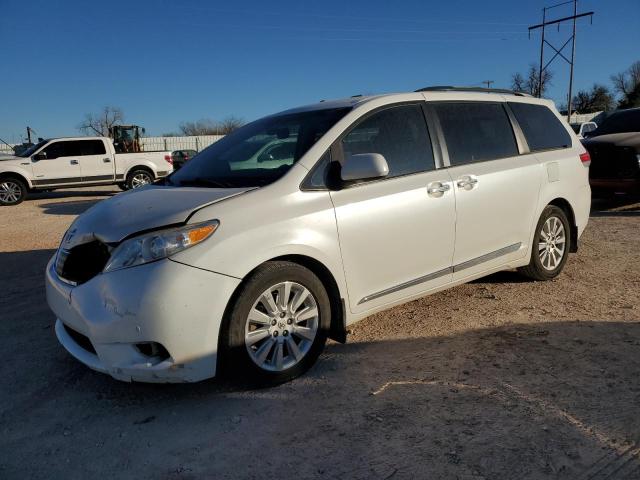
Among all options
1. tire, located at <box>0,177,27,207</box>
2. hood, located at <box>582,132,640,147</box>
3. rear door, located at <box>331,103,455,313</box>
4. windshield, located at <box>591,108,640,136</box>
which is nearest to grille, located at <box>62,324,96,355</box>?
rear door, located at <box>331,103,455,313</box>

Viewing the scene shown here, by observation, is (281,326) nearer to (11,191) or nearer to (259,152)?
(259,152)

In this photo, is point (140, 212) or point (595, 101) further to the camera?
point (595, 101)

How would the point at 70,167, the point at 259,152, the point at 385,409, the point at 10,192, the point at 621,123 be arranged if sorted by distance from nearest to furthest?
the point at 385,409
the point at 259,152
the point at 621,123
the point at 10,192
the point at 70,167

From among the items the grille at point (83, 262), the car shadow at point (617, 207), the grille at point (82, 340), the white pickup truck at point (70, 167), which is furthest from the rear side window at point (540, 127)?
the white pickup truck at point (70, 167)

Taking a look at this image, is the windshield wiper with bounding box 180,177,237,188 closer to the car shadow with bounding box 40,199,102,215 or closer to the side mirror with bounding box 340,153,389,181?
the side mirror with bounding box 340,153,389,181

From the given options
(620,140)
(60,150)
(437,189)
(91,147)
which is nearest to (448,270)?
(437,189)

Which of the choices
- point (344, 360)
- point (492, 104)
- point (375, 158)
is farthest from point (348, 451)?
point (492, 104)

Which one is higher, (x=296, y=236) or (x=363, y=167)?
(x=363, y=167)

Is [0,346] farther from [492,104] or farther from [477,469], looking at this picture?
[492,104]

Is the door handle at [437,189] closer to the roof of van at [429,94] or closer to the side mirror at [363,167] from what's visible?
the side mirror at [363,167]

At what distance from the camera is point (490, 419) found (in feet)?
8.59

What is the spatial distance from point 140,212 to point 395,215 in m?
1.67

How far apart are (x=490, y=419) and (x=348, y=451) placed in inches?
30.9

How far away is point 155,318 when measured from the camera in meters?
2.62
